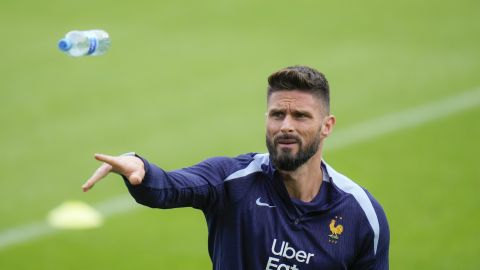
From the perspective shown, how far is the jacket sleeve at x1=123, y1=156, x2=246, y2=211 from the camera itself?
512cm

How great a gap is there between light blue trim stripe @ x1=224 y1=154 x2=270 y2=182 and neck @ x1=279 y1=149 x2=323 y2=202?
0.16m

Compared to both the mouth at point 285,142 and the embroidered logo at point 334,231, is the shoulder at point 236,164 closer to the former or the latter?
the mouth at point 285,142

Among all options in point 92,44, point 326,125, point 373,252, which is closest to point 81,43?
point 92,44

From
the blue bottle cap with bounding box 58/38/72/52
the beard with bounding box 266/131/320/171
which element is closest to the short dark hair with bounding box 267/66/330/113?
the beard with bounding box 266/131/320/171

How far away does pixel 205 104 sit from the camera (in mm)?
12828

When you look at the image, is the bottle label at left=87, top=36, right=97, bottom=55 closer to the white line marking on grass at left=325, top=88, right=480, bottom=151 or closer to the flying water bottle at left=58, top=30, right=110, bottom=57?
the flying water bottle at left=58, top=30, right=110, bottom=57

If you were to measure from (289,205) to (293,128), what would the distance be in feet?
1.64

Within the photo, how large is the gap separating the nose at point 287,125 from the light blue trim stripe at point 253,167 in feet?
1.28

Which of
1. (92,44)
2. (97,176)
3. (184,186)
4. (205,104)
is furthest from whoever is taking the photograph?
(205,104)

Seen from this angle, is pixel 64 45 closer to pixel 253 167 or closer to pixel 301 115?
pixel 253 167

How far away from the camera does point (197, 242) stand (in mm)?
9906

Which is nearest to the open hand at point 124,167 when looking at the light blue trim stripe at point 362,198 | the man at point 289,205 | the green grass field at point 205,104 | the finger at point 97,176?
the finger at point 97,176

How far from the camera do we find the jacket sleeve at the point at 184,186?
5.12 metres

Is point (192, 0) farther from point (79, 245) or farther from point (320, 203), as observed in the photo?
point (320, 203)
